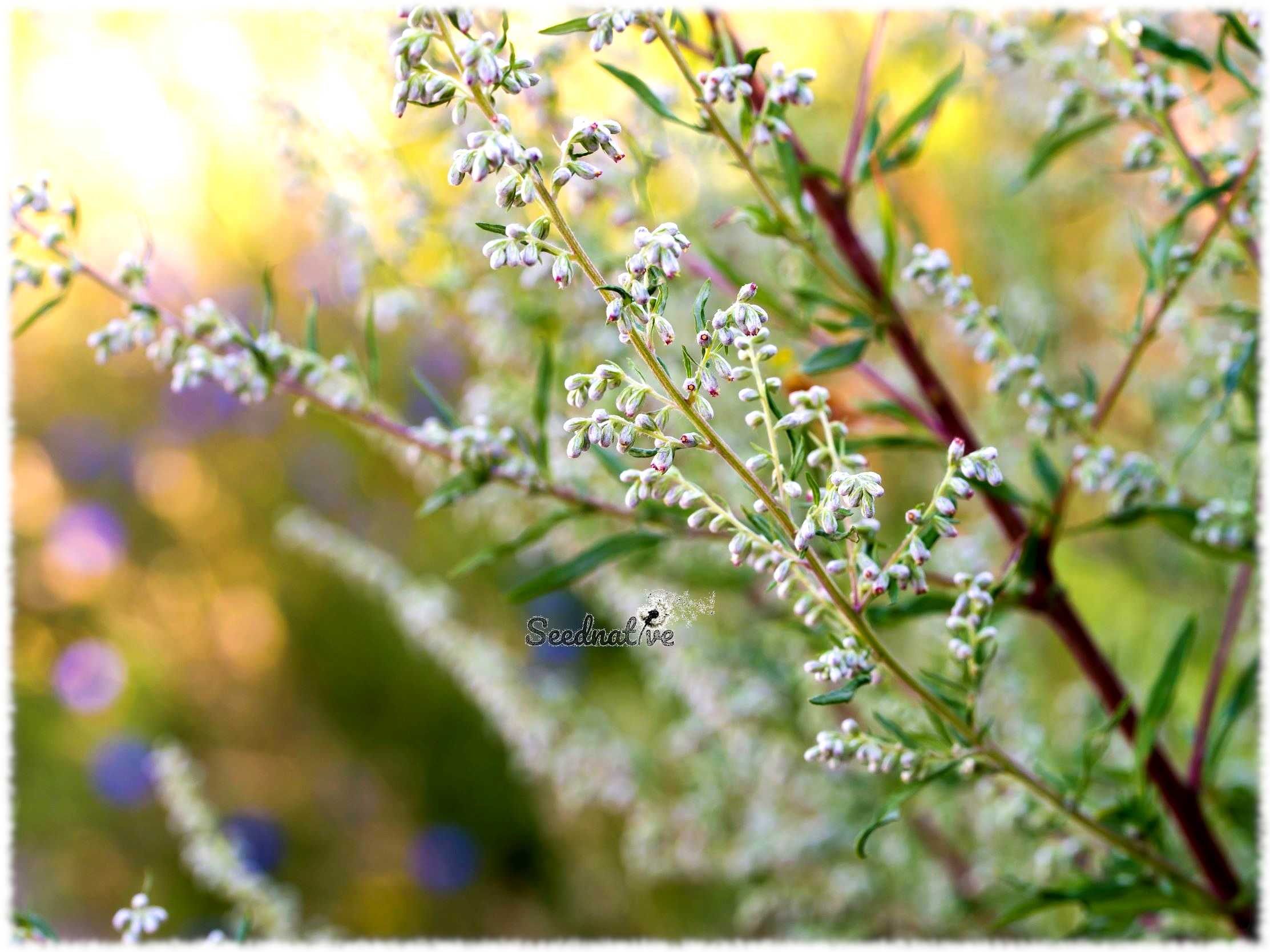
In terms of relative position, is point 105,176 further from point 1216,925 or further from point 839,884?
point 1216,925

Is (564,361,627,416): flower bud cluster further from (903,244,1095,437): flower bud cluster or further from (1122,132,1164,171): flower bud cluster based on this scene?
(1122,132,1164,171): flower bud cluster

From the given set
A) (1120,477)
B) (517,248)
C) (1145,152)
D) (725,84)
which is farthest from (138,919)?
(1145,152)

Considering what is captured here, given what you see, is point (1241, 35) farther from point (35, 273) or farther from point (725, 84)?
point (35, 273)

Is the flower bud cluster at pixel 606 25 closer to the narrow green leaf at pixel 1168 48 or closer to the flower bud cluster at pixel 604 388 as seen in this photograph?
the flower bud cluster at pixel 604 388

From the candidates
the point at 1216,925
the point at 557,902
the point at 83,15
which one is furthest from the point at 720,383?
the point at 83,15

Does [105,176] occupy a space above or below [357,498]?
above

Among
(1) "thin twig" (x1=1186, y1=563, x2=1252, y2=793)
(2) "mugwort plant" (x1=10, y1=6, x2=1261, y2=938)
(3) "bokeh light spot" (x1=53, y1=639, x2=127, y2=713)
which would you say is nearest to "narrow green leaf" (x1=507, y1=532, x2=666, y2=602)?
(2) "mugwort plant" (x1=10, y1=6, x2=1261, y2=938)

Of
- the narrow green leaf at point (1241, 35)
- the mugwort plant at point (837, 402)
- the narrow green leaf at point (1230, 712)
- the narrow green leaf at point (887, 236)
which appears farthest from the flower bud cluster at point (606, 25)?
the narrow green leaf at point (1230, 712)

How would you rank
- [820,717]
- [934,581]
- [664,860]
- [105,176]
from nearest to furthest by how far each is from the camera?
[934,581] < [820,717] < [664,860] < [105,176]
